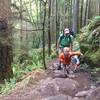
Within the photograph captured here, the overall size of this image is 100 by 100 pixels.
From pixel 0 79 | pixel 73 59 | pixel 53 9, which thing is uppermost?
pixel 53 9

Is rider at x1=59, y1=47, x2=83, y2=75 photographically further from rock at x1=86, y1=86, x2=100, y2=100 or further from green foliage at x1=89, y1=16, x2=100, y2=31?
green foliage at x1=89, y1=16, x2=100, y2=31

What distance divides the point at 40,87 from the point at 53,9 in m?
21.7

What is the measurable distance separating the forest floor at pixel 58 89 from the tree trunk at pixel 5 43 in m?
1.71

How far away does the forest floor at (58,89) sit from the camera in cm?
753

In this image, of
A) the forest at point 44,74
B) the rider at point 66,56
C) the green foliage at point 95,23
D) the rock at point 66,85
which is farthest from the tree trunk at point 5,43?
the green foliage at point 95,23

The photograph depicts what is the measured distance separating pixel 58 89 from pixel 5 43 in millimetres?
3323

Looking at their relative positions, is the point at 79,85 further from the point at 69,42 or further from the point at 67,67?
the point at 69,42

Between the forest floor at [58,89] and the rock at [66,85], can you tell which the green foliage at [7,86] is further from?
the rock at [66,85]

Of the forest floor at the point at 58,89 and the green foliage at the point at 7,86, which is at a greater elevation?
the forest floor at the point at 58,89

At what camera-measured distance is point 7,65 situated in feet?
36.6

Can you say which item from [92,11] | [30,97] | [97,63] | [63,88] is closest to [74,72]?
[97,63]

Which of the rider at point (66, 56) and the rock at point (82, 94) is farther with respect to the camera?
the rider at point (66, 56)

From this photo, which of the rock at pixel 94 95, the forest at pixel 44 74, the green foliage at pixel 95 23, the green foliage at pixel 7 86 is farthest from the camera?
the green foliage at pixel 95 23

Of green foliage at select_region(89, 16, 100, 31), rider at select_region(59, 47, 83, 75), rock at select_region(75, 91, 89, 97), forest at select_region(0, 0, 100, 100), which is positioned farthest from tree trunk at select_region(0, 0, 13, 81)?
green foliage at select_region(89, 16, 100, 31)
